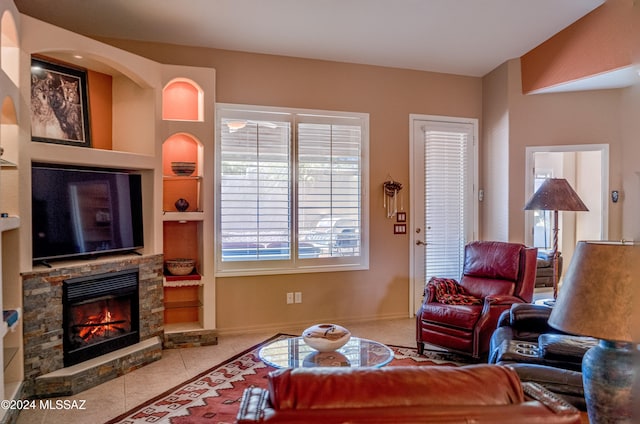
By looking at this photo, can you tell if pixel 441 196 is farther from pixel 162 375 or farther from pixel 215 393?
pixel 162 375

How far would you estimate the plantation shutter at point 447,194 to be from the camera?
18.0 ft

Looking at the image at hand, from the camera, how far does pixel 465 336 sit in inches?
148

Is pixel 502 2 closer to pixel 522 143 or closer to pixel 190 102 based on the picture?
pixel 522 143

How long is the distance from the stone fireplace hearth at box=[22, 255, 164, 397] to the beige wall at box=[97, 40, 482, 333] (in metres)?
1.20

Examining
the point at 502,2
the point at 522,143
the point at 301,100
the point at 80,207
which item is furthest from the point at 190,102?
the point at 522,143

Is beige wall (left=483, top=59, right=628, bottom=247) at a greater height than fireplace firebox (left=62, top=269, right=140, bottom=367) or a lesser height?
greater

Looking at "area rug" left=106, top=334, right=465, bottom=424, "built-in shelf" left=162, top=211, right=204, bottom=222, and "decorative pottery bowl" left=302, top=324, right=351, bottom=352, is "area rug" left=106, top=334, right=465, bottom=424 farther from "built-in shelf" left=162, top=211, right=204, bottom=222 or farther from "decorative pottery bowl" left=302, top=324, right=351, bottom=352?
"built-in shelf" left=162, top=211, right=204, bottom=222

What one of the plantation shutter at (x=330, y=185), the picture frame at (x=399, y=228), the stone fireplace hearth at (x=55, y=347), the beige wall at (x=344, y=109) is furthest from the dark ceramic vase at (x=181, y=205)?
the picture frame at (x=399, y=228)

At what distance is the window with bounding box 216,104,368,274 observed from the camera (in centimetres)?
470

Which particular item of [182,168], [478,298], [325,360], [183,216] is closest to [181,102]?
[182,168]

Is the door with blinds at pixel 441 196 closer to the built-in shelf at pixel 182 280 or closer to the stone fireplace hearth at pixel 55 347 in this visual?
the built-in shelf at pixel 182 280

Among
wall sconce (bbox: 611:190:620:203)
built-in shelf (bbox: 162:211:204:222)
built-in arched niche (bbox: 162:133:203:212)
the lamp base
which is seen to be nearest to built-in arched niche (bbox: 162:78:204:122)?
built-in arched niche (bbox: 162:133:203:212)

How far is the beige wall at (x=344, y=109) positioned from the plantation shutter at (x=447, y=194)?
0.28 meters

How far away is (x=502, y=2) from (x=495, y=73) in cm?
141
